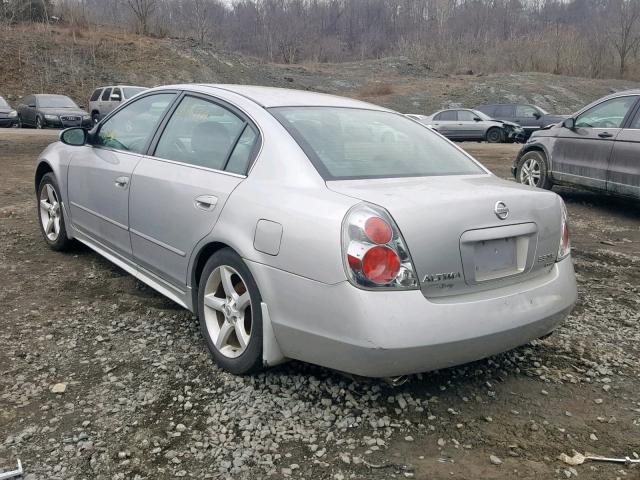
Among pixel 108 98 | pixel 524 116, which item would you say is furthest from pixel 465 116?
pixel 108 98

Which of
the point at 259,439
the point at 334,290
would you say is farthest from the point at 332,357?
the point at 259,439

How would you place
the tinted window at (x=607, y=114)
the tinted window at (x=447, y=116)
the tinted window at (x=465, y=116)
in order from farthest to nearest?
the tinted window at (x=447, y=116) → the tinted window at (x=465, y=116) → the tinted window at (x=607, y=114)

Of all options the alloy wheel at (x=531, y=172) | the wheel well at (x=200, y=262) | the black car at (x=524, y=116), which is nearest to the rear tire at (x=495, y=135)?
the black car at (x=524, y=116)

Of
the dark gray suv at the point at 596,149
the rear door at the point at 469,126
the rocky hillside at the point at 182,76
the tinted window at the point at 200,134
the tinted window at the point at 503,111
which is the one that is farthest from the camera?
the rocky hillside at the point at 182,76

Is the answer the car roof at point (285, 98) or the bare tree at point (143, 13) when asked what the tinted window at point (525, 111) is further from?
the bare tree at point (143, 13)

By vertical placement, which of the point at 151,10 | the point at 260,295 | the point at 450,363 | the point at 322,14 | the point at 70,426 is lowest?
the point at 70,426

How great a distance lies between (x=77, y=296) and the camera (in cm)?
433

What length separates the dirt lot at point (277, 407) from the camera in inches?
98.1

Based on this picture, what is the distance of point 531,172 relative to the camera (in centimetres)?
916

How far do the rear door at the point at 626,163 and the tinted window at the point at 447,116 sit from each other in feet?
51.6

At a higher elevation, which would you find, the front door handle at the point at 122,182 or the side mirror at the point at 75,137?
the side mirror at the point at 75,137

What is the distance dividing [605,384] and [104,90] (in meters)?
24.6

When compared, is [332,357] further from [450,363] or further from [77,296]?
[77,296]

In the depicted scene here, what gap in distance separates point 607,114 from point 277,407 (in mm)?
6857
